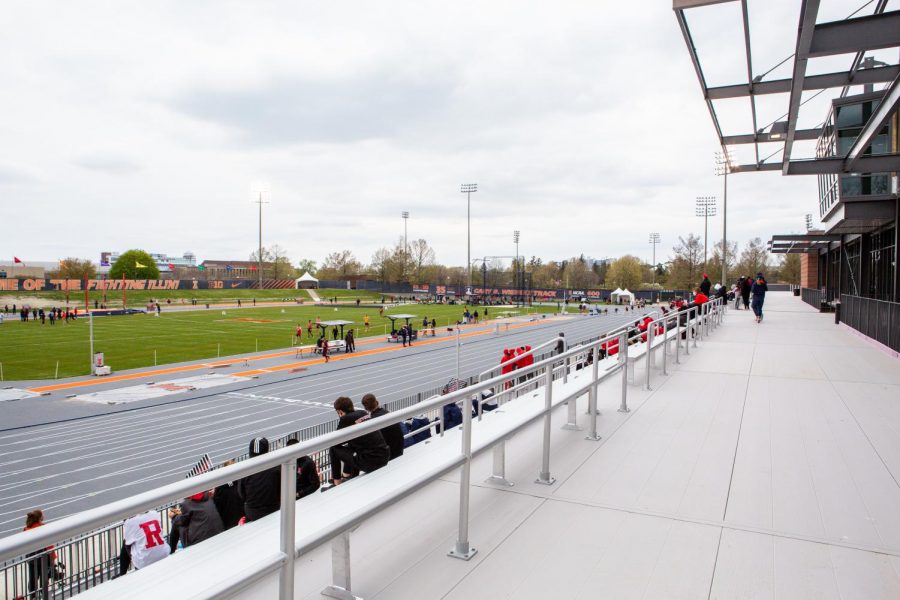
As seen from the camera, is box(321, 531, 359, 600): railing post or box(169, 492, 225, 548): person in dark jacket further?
box(169, 492, 225, 548): person in dark jacket

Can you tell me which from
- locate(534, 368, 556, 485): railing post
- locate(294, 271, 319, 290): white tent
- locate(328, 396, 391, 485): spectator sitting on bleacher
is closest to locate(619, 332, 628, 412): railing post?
locate(534, 368, 556, 485): railing post

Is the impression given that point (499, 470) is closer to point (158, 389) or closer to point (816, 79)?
point (816, 79)

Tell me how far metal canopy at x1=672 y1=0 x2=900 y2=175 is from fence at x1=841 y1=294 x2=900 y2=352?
11.3 ft

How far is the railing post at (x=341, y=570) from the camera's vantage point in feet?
9.84

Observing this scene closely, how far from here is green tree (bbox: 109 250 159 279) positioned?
113 meters

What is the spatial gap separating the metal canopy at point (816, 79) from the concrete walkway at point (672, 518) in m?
4.64

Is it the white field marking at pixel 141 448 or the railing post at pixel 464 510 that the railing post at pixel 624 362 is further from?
the white field marking at pixel 141 448

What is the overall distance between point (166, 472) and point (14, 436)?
7947mm

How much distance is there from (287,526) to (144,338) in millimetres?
49532

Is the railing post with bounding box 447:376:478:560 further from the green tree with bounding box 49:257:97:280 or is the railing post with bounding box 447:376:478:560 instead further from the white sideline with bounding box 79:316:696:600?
the green tree with bounding box 49:257:97:280

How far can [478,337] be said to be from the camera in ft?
155

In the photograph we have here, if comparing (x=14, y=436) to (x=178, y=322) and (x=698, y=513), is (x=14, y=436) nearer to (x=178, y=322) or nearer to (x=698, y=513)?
(x=698, y=513)

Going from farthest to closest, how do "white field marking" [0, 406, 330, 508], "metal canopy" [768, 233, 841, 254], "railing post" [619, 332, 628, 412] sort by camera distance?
"metal canopy" [768, 233, 841, 254] < "white field marking" [0, 406, 330, 508] < "railing post" [619, 332, 628, 412]

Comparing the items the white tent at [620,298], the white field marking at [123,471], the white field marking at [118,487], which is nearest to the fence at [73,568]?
the white field marking at [118,487]
